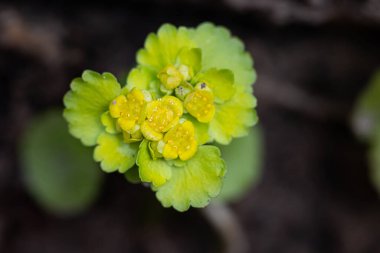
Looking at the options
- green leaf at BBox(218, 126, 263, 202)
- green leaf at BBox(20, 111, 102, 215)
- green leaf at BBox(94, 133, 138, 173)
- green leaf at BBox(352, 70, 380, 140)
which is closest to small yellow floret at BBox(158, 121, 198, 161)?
green leaf at BBox(94, 133, 138, 173)

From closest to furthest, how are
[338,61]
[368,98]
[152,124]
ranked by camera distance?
[152,124]
[368,98]
[338,61]

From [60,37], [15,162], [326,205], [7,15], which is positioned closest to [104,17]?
[60,37]

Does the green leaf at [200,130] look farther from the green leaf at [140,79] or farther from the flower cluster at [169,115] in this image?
the green leaf at [140,79]

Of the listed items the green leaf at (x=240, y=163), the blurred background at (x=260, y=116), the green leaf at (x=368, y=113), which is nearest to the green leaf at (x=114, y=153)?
the green leaf at (x=240, y=163)

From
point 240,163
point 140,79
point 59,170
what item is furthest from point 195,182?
point 59,170

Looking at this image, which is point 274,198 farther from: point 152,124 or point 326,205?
point 152,124

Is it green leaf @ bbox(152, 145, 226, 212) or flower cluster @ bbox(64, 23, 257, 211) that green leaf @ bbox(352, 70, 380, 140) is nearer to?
flower cluster @ bbox(64, 23, 257, 211)

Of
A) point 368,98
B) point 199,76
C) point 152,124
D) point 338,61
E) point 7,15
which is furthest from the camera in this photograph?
point 338,61

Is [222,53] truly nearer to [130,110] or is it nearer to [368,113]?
[130,110]
